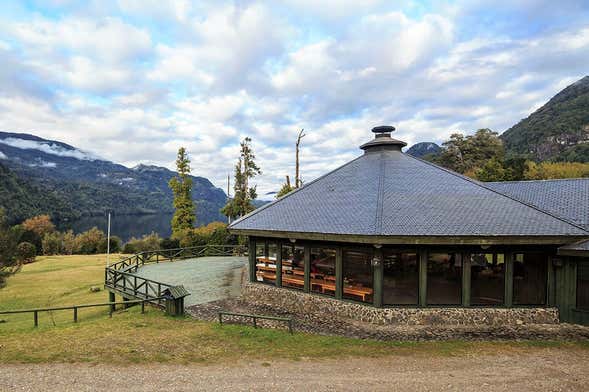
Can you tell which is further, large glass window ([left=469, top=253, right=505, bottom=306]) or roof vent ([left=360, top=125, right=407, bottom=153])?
roof vent ([left=360, top=125, right=407, bottom=153])

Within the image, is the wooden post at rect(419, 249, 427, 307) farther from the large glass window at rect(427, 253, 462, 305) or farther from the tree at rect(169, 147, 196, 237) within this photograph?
the tree at rect(169, 147, 196, 237)

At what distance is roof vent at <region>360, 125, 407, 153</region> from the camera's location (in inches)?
693

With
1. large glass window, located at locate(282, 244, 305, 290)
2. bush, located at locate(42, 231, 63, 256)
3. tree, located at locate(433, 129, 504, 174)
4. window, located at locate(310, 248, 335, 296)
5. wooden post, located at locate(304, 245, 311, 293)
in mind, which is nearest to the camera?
window, located at locate(310, 248, 335, 296)

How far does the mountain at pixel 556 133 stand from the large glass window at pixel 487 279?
56.6m

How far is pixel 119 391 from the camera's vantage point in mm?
7309

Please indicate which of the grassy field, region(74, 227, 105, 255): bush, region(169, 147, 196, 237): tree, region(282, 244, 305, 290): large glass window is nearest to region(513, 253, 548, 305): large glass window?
the grassy field

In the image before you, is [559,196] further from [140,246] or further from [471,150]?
[471,150]

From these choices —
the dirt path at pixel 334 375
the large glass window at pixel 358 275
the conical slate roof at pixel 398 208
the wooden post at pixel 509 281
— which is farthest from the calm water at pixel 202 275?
the wooden post at pixel 509 281

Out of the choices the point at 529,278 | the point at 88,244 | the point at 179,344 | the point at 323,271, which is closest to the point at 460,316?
the point at 529,278

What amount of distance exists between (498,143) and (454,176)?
167 ft

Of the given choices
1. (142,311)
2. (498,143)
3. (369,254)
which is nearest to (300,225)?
(369,254)

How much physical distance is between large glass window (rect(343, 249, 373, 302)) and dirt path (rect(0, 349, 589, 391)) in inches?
130

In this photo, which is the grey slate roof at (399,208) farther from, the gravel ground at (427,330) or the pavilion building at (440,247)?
the gravel ground at (427,330)

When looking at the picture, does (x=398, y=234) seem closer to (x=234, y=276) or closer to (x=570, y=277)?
(x=570, y=277)
